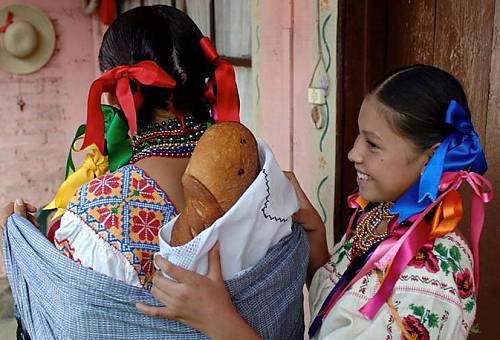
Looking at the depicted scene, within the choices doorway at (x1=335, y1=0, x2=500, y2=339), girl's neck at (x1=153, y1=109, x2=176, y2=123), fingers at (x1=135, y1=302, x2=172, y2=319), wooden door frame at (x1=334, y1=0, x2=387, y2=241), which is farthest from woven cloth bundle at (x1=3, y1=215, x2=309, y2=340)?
wooden door frame at (x1=334, y1=0, x2=387, y2=241)

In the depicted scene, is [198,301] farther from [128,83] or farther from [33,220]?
[33,220]

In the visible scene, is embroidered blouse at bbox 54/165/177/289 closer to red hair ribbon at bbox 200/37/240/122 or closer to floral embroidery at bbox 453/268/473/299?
red hair ribbon at bbox 200/37/240/122

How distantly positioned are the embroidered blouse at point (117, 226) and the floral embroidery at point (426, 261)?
53 cm

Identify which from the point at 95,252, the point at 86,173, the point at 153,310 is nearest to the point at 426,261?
the point at 153,310

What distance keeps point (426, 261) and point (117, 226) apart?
641 millimetres

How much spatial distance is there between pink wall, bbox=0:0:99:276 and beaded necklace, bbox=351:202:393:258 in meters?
4.94

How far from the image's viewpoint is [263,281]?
1.30 metres

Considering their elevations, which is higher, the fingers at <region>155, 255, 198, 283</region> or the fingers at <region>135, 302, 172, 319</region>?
the fingers at <region>155, 255, 198, 283</region>

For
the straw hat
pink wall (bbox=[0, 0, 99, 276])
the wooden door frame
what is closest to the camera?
the wooden door frame

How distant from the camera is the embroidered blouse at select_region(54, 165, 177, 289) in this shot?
126cm

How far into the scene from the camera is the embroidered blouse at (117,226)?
1.26 m

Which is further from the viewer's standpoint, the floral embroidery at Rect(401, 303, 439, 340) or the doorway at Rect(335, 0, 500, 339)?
the doorway at Rect(335, 0, 500, 339)

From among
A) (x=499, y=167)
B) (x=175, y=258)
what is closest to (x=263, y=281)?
(x=175, y=258)

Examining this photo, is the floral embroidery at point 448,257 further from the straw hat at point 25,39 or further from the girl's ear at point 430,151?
the straw hat at point 25,39
